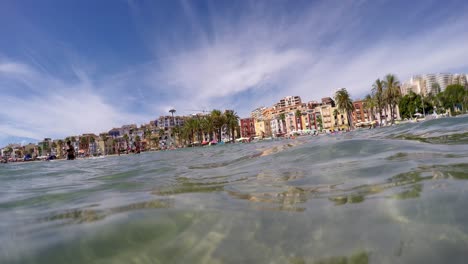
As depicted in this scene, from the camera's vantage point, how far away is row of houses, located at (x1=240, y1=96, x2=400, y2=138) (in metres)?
102

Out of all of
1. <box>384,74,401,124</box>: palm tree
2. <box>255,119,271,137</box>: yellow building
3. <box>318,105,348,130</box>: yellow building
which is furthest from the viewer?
<box>255,119,271,137</box>: yellow building

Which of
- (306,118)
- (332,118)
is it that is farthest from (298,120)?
(332,118)

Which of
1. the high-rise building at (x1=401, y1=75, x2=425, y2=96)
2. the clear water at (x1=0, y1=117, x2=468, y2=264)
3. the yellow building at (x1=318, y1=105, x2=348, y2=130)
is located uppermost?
the high-rise building at (x1=401, y1=75, x2=425, y2=96)

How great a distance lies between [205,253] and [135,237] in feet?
1.86

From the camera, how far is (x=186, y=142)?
123 m

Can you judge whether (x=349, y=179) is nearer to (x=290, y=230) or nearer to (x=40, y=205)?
(x=290, y=230)

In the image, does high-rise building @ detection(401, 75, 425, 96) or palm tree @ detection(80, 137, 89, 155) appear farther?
high-rise building @ detection(401, 75, 425, 96)

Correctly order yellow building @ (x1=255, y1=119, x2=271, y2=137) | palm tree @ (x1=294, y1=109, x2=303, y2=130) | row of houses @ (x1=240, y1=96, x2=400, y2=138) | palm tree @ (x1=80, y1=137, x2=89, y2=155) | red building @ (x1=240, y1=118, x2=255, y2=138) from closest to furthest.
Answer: row of houses @ (x1=240, y1=96, x2=400, y2=138) < palm tree @ (x1=294, y1=109, x2=303, y2=130) < yellow building @ (x1=255, y1=119, x2=271, y2=137) < red building @ (x1=240, y1=118, x2=255, y2=138) < palm tree @ (x1=80, y1=137, x2=89, y2=155)

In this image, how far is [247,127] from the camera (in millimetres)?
136500

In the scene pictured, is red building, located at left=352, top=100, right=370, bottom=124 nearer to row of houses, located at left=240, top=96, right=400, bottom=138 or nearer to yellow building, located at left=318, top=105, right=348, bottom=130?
row of houses, located at left=240, top=96, right=400, bottom=138

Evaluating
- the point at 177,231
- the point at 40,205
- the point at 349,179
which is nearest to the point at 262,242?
the point at 177,231

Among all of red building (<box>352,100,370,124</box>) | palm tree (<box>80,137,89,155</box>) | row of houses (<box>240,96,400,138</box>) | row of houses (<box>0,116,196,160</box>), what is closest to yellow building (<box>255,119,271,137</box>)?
row of houses (<box>240,96,400,138</box>)

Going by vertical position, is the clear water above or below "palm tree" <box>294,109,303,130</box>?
below

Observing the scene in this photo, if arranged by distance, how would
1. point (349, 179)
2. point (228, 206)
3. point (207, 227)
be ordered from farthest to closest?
point (349, 179), point (228, 206), point (207, 227)
